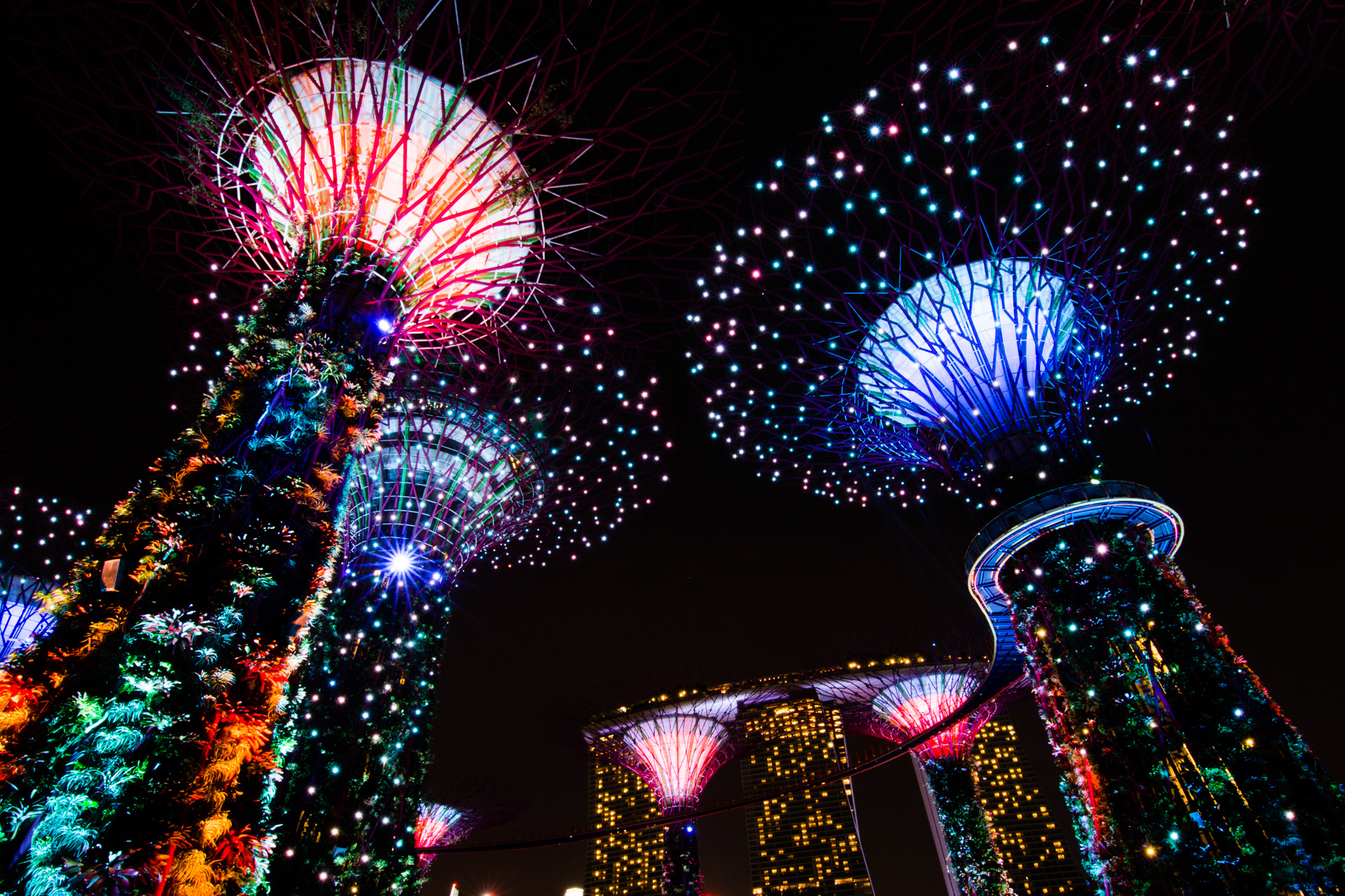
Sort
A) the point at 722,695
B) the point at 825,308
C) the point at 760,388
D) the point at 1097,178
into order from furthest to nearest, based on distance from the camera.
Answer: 1. the point at 722,695
2. the point at 760,388
3. the point at 825,308
4. the point at 1097,178

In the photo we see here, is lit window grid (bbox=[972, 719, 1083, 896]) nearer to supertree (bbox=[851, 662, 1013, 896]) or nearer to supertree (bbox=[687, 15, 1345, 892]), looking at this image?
supertree (bbox=[851, 662, 1013, 896])

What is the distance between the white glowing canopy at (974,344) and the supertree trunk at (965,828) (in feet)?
42.2

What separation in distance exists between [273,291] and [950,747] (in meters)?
20.8

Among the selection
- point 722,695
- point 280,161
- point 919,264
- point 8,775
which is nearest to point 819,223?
point 919,264

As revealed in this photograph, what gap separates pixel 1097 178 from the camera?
31.4ft

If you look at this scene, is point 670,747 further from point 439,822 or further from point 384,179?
point 384,179

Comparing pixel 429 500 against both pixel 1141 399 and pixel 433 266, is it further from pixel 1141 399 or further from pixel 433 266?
pixel 1141 399

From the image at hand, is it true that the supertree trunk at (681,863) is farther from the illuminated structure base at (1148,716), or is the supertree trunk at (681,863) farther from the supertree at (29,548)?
the supertree at (29,548)

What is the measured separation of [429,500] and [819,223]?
9814 mm

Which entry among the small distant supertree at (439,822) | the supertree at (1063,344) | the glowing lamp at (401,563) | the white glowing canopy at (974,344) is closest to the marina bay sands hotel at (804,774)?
the small distant supertree at (439,822)

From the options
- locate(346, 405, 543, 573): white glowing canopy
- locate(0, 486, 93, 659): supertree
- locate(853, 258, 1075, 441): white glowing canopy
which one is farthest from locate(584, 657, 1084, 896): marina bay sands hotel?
locate(0, 486, 93, 659): supertree

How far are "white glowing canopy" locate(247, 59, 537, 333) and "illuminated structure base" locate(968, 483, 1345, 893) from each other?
8700 millimetres

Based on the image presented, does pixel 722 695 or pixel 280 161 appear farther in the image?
pixel 722 695

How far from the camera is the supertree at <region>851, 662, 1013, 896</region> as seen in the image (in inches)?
699
